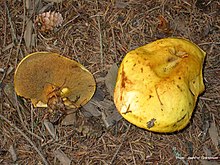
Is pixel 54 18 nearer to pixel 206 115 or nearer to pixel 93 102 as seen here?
pixel 93 102

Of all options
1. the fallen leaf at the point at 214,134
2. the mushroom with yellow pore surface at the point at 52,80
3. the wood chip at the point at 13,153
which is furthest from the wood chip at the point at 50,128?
the fallen leaf at the point at 214,134

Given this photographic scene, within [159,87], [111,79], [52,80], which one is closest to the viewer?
[159,87]

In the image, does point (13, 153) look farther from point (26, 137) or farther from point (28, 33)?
point (28, 33)

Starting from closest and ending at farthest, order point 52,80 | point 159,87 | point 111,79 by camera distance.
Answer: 1. point 159,87
2. point 52,80
3. point 111,79

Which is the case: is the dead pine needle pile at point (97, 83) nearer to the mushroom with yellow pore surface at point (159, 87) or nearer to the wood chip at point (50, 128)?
the wood chip at point (50, 128)

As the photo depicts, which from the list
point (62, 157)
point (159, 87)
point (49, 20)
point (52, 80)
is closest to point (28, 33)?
point (49, 20)

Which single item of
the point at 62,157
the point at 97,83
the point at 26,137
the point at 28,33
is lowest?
the point at 62,157
